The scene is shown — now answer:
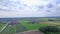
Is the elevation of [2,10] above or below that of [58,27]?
above

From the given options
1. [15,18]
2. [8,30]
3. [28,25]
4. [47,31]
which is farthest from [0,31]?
[47,31]

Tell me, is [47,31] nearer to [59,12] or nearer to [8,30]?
[59,12]

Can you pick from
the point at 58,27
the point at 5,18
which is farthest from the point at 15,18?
the point at 58,27

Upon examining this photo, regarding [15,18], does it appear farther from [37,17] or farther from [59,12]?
[59,12]

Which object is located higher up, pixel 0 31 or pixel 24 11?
pixel 24 11

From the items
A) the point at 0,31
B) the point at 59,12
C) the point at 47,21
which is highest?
the point at 59,12
